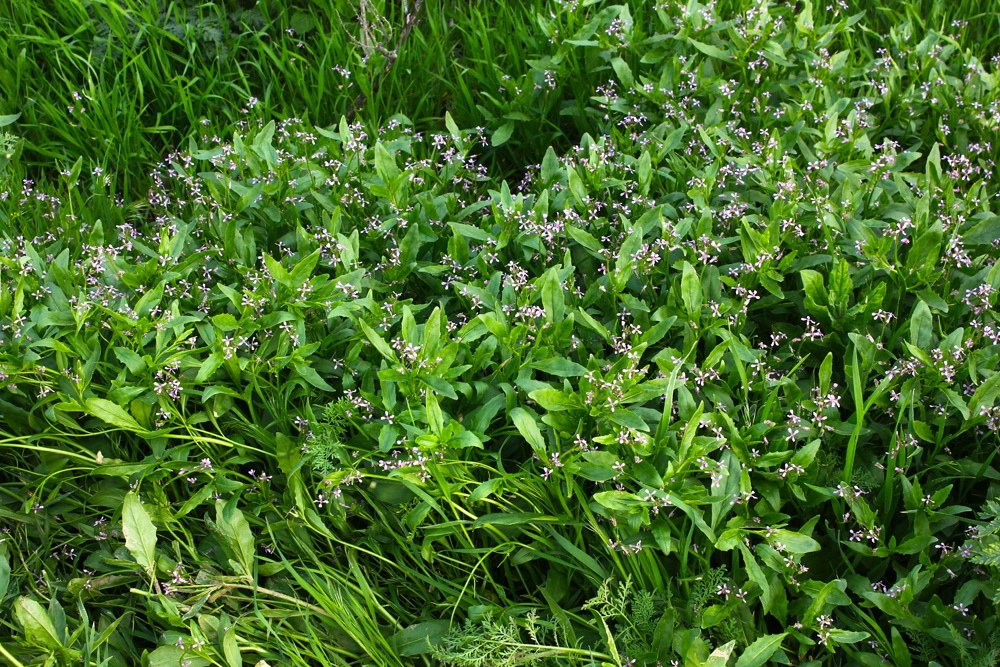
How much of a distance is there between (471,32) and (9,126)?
250 centimetres

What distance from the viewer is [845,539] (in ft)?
8.24

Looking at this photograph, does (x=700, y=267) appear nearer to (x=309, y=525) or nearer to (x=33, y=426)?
(x=309, y=525)

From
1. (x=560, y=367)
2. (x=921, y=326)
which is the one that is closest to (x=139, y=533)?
(x=560, y=367)

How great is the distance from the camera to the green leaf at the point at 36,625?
7.23 feet

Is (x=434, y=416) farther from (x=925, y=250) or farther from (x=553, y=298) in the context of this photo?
(x=925, y=250)

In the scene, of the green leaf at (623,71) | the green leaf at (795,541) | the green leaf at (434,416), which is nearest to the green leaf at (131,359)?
the green leaf at (434,416)

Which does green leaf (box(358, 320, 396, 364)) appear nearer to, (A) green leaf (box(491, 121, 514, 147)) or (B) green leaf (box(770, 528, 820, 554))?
(B) green leaf (box(770, 528, 820, 554))

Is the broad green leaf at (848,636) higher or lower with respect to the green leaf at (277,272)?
lower

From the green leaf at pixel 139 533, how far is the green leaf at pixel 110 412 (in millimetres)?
235

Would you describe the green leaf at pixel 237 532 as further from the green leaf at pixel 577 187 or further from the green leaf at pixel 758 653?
the green leaf at pixel 577 187

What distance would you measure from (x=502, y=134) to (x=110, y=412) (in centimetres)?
213

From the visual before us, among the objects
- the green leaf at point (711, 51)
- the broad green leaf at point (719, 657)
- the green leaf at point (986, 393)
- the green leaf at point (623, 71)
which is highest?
the green leaf at point (711, 51)

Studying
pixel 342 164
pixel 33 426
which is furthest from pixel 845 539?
pixel 33 426

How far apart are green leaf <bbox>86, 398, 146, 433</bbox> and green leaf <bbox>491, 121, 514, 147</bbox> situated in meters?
2.01
